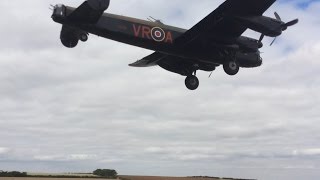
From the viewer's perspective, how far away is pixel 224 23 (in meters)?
34.4

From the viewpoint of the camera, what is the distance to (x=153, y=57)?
39.6 meters

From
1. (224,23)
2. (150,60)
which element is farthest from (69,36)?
(224,23)

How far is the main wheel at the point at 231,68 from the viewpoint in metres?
35.9

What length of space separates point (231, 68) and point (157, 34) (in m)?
5.91

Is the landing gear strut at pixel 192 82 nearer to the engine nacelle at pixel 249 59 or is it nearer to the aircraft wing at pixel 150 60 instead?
the aircraft wing at pixel 150 60

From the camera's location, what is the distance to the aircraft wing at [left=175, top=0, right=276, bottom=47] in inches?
1288

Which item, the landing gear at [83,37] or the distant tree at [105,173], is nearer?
the landing gear at [83,37]

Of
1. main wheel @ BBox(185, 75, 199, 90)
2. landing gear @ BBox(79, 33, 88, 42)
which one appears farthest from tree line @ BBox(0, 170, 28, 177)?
landing gear @ BBox(79, 33, 88, 42)

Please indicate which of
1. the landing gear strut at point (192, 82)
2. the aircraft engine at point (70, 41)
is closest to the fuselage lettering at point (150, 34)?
the aircraft engine at point (70, 41)

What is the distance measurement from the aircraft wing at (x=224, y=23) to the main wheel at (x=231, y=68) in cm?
182

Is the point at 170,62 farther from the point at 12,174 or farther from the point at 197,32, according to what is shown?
the point at 12,174

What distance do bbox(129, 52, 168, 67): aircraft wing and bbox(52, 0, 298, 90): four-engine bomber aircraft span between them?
4.08 ft

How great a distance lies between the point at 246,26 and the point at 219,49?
280cm

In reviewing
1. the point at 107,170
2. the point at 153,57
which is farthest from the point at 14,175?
the point at 153,57
